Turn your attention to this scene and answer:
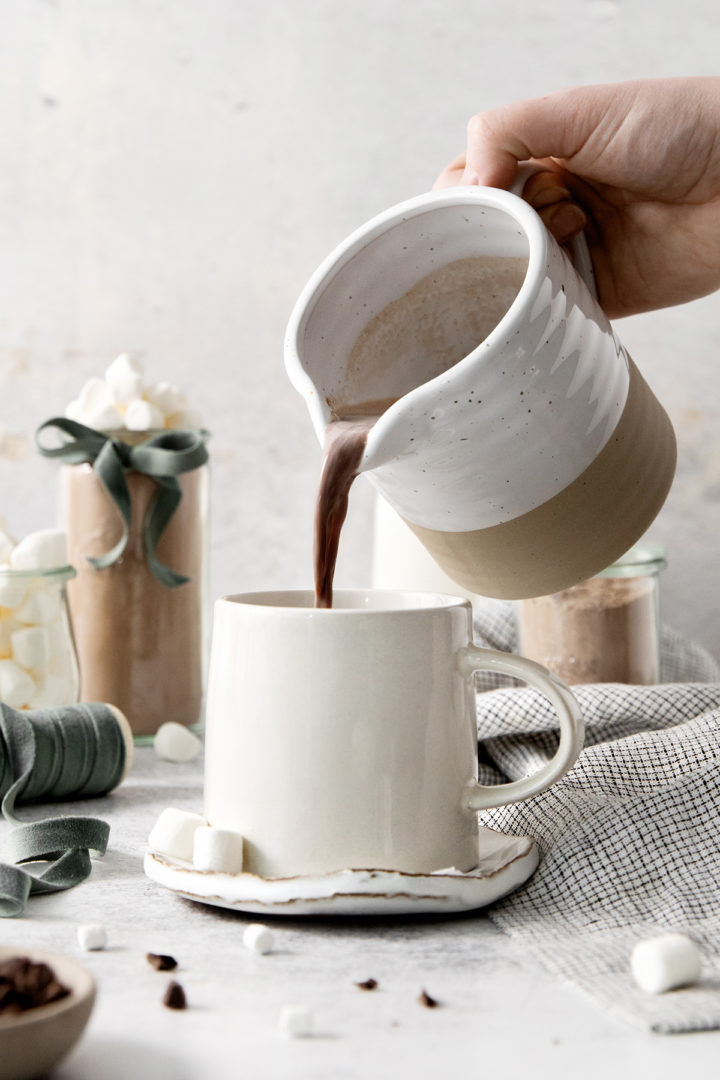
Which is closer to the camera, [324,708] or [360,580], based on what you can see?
[324,708]

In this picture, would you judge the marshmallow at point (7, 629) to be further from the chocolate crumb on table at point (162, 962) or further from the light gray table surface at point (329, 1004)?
the chocolate crumb on table at point (162, 962)

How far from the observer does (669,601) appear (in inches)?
61.3

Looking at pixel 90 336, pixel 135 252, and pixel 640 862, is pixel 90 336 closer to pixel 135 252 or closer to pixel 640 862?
pixel 135 252

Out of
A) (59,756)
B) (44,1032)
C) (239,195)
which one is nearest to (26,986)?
(44,1032)

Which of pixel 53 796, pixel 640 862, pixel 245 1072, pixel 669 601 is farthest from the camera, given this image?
pixel 669 601

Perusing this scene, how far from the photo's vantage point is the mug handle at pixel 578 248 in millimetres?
821

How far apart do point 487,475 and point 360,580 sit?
3.10 feet

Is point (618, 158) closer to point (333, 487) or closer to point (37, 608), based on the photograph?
point (333, 487)

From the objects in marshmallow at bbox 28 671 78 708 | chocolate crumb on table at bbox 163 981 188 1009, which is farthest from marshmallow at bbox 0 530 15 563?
chocolate crumb on table at bbox 163 981 188 1009

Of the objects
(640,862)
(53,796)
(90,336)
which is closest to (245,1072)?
(640,862)

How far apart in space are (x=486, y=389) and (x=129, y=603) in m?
0.65

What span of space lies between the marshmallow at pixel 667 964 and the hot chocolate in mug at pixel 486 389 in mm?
276

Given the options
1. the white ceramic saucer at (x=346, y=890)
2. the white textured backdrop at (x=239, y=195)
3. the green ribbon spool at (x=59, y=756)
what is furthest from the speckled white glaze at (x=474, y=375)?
the white textured backdrop at (x=239, y=195)

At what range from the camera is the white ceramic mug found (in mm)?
652
